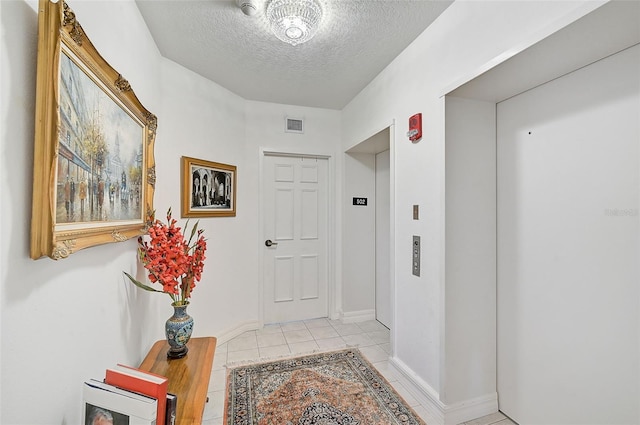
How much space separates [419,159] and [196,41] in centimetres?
185

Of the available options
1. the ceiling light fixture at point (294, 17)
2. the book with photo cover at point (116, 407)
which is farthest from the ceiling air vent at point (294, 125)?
the book with photo cover at point (116, 407)

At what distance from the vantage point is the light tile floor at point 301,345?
1952 mm

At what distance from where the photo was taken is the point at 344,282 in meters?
3.28

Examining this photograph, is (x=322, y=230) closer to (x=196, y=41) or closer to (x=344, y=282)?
(x=344, y=282)

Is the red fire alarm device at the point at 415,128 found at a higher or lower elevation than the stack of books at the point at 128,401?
higher

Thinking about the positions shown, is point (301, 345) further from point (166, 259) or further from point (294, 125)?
point (294, 125)

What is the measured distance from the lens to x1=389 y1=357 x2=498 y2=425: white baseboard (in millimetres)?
1688

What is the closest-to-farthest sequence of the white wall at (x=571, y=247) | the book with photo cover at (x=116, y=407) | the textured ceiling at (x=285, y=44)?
1. the book with photo cover at (x=116, y=407)
2. the white wall at (x=571, y=247)
3. the textured ceiling at (x=285, y=44)

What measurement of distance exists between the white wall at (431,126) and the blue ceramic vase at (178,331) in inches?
58.6

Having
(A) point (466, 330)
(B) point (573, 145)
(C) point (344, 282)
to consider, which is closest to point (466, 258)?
(A) point (466, 330)

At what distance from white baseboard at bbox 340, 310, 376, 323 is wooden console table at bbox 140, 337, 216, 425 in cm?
189

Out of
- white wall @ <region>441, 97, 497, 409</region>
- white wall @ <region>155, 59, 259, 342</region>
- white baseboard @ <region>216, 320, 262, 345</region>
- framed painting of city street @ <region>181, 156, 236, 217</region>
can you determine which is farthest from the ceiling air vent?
white baseboard @ <region>216, 320, 262, 345</region>

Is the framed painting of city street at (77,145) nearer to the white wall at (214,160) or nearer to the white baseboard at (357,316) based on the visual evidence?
the white wall at (214,160)

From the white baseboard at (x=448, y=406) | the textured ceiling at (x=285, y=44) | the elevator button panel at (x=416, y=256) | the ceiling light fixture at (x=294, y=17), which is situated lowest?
the white baseboard at (x=448, y=406)
